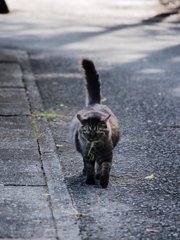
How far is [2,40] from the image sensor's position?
11.4 metres

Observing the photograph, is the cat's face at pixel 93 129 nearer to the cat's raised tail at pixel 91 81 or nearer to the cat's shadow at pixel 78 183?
the cat's shadow at pixel 78 183

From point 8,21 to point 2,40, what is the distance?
2366 millimetres

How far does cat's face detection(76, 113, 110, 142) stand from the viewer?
430 centimetres

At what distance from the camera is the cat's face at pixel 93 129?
4.30 metres

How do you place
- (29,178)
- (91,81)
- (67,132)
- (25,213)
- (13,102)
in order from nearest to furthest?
(25,213) < (29,178) < (91,81) < (67,132) < (13,102)

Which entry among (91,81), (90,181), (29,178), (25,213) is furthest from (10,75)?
(25,213)

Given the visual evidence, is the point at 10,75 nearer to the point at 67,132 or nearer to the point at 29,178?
the point at 67,132

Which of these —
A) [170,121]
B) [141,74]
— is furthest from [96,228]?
[141,74]

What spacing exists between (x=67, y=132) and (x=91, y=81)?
0.85m

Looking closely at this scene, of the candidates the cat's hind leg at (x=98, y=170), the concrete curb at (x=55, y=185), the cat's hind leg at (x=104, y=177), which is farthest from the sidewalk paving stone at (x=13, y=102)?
the cat's hind leg at (x=104, y=177)

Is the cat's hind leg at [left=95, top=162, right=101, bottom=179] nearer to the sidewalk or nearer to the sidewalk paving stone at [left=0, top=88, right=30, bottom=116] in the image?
the sidewalk

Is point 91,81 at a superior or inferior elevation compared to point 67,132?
superior

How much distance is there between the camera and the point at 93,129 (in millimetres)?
4301

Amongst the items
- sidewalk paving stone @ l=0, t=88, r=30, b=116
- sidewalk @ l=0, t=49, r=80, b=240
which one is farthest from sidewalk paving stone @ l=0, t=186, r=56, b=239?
sidewalk paving stone @ l=0, t=88, r=30, b=116
